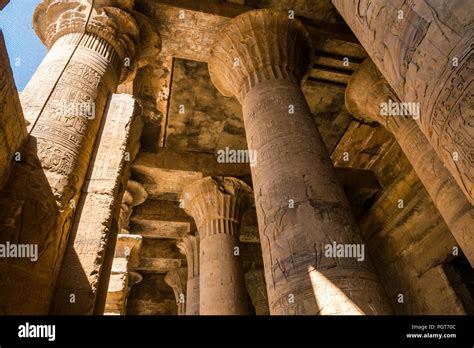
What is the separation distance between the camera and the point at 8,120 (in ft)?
9.21

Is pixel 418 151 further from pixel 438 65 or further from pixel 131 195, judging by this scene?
pixel 131 195

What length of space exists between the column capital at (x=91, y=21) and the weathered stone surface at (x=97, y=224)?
0.99 metres

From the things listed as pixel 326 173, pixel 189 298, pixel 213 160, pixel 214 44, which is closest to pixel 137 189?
pixel 213 160

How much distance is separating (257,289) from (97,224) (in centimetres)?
Result: 816

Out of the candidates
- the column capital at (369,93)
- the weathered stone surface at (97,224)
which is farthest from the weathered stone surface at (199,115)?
the weathered stone surface at (97,224)

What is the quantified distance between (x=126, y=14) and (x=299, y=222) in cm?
384

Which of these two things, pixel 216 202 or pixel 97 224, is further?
pixel 216 202

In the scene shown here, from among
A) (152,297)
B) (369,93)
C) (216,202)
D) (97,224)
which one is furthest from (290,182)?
(152,297)

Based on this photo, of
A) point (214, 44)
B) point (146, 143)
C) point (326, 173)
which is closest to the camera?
point (326, 173)

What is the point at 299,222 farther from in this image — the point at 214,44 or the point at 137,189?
the point at 137,189

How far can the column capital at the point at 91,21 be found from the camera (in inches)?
189

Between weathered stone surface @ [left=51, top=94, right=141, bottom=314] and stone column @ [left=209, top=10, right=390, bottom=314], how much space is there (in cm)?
159

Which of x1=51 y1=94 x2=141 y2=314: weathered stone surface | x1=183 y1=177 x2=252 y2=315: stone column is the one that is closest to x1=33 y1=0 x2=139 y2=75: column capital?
x1=51 y1=94 x2=141 y2=314: weathered stone surface
